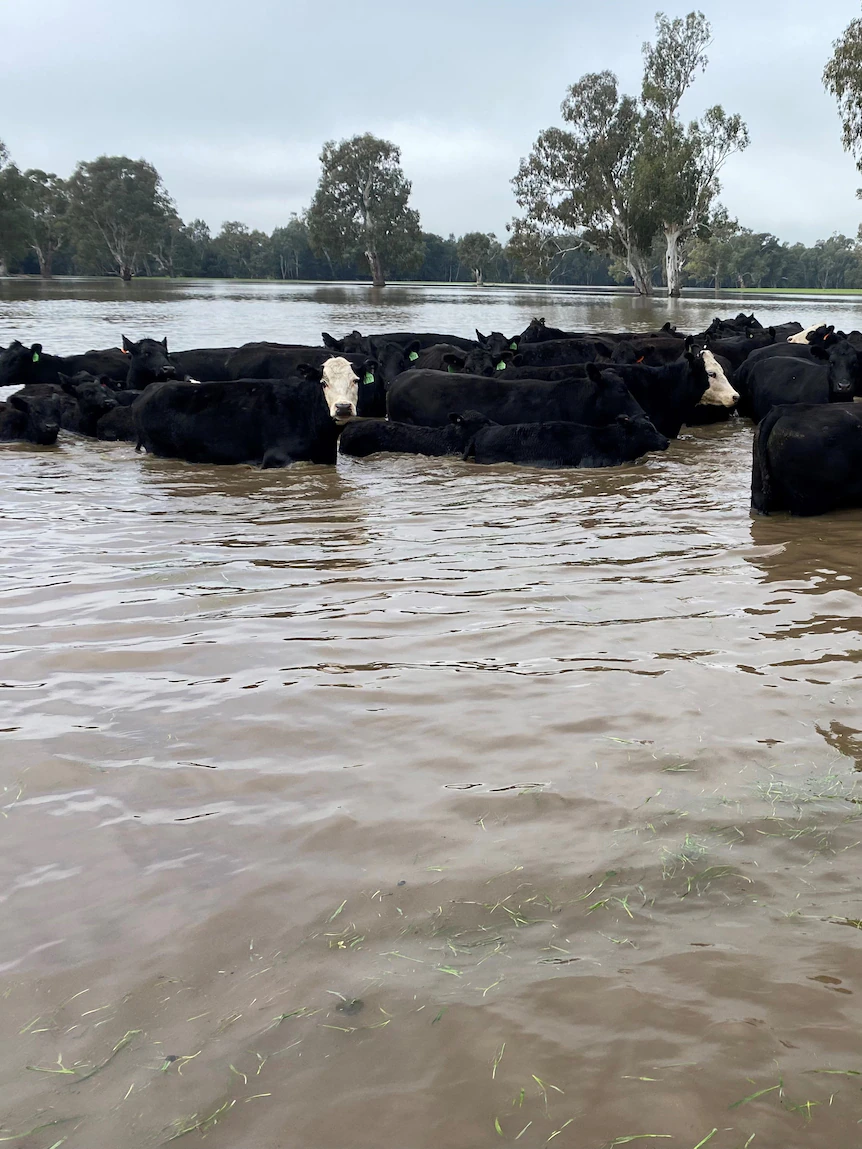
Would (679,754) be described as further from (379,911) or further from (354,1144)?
(354,1144)

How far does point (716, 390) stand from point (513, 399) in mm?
3295

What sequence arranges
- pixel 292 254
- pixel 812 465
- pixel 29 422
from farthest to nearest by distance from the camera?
pixel 292 254, pixel 29 422, pixel 812 465

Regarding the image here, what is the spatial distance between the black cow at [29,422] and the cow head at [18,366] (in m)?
3.80

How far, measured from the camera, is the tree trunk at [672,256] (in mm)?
62469

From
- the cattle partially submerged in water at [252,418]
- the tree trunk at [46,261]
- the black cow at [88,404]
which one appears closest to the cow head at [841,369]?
the cattle partially submerged in water at [252,418]

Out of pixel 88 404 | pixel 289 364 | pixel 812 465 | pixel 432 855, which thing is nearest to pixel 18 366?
pixel 88 404

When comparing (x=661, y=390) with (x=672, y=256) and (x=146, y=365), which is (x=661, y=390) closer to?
(x=146, y=365)

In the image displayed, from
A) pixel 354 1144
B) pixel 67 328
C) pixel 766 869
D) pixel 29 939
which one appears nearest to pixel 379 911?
pixel 354 1144

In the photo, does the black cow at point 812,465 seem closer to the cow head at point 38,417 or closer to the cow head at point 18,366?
the cow head at point 38,417

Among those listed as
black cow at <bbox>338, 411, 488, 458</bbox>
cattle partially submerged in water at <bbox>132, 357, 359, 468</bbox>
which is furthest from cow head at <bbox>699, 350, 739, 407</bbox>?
cattle partially submerged in water at <bbox>132, 357, 359, 468</bbox>

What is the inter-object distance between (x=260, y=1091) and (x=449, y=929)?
2.11ft

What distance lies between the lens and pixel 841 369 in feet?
38.2

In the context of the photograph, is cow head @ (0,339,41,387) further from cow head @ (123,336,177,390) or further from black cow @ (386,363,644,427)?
black cow @ (386,363,644,427)

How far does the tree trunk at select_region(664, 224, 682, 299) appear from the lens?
6247 cm
